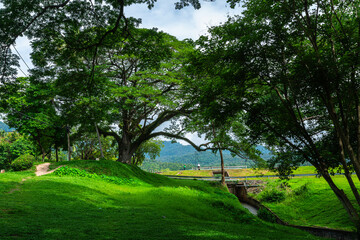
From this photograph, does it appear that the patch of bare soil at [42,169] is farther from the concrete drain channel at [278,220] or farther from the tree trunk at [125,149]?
the concrete drain channel at [278,220]

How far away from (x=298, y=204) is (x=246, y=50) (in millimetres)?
18149

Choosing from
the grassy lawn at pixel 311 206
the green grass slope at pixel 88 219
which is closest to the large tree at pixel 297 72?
the green grass slope at pixel 88 219

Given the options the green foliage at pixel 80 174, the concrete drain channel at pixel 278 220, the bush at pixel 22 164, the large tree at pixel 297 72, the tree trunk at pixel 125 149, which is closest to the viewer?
the large tree at pixel 297 72

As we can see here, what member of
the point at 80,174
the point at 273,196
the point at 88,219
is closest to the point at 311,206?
the point at 273,196

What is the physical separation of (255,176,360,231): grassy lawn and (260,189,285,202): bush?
12 centimetres

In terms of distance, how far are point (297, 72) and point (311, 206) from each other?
638 inches

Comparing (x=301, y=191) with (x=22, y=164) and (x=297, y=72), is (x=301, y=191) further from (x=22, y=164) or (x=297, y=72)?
(x=22, y=164)

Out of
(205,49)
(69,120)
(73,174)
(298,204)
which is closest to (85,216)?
(205,49)

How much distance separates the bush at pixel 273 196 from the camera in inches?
859

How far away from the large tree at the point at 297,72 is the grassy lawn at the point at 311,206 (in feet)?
25.1

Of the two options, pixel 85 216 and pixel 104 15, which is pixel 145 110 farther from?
pixel 85 216

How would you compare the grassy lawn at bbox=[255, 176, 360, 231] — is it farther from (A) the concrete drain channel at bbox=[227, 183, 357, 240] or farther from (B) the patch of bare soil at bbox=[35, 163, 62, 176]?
(B) the patch of bare soil at bbox=[35, 163, 62, 176]

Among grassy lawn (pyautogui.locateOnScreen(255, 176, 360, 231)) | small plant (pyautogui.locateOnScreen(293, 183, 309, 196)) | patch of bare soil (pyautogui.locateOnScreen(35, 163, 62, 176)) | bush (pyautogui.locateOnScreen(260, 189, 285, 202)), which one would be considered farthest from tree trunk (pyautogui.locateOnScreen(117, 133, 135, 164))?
small plant (pyautogui.locateOnScreen(293, 183, 309, 196))

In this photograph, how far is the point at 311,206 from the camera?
720 inches
